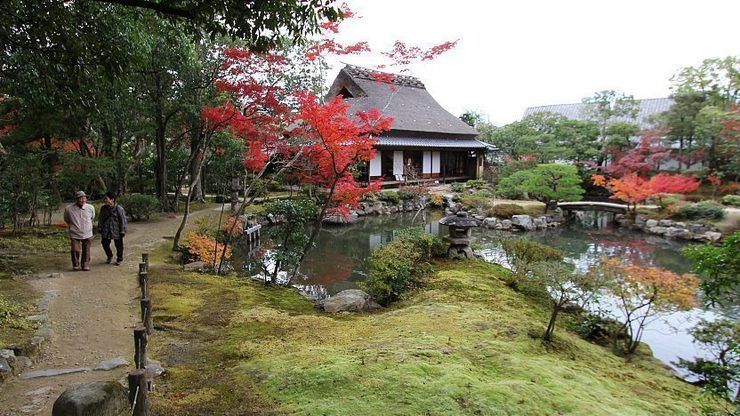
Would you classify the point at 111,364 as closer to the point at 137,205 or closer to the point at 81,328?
the point at 81,328

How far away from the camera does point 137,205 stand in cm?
1281

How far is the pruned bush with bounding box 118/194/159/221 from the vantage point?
12.8 metres

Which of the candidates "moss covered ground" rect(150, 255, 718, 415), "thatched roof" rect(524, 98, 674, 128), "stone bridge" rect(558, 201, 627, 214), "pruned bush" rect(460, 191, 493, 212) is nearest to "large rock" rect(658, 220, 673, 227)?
"stone bridge" rect(558, 201, 627, 214)

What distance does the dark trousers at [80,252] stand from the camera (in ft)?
23.2

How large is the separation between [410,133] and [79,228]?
65.0 ft

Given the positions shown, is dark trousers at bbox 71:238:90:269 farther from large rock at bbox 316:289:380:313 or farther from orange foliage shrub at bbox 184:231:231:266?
large rock at bbox 316:289:380:313

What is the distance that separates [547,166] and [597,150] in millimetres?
5935

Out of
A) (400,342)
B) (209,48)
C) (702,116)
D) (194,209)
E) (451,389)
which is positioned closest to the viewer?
(451,389)

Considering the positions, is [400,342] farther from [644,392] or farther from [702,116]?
[702,116]

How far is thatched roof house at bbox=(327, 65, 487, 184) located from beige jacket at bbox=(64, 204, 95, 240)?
16.3 metres

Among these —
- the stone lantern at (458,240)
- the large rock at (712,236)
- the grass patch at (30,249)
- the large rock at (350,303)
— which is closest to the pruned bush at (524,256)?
the stone lantern at (458,240)

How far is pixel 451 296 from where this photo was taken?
673cm

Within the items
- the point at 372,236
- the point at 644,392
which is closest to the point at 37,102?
the point at 644,392

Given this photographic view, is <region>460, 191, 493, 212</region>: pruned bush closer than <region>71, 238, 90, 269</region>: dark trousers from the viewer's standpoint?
No
